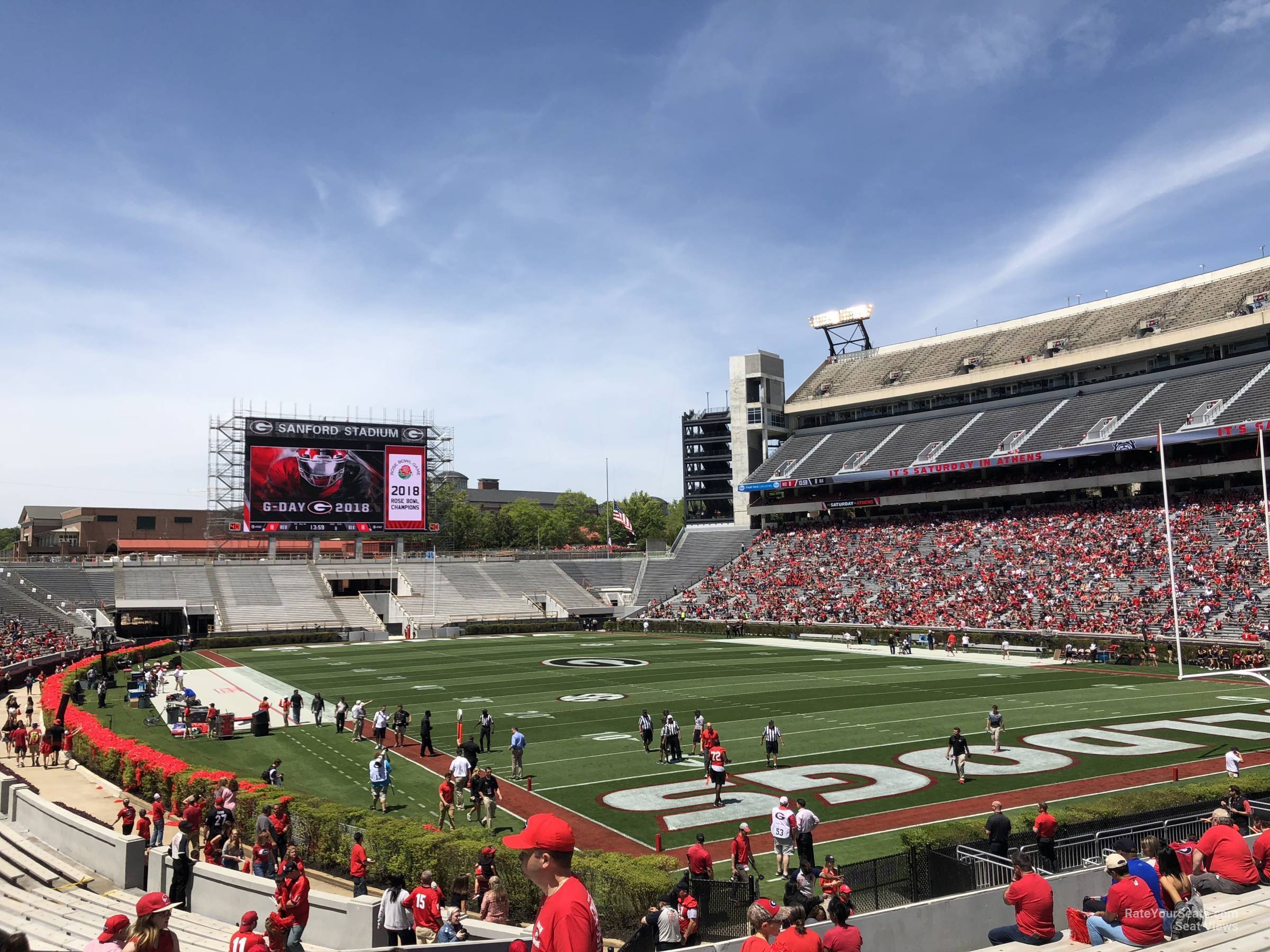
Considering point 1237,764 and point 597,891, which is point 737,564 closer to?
point 1237,764

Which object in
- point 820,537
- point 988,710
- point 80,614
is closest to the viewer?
point 988,710

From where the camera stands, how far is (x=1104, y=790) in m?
20.8

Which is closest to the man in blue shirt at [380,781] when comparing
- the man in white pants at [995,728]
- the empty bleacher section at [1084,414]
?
the man in white pants at [995,728]

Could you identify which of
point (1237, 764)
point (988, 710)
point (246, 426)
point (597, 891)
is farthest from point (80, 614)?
point (1237, 764)

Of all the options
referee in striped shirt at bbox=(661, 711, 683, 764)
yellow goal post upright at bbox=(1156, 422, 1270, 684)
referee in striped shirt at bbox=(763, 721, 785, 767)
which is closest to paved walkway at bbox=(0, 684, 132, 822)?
referee in striped shirt at bbox=(661, 711, 683, 764)

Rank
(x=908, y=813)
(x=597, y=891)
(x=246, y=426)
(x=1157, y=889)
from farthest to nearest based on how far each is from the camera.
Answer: (x=246, y=426) < (x=908, y=813) < (x=597, y=891) < (x=1157, y=889)

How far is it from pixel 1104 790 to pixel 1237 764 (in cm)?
283

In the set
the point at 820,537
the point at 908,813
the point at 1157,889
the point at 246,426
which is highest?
the point at 246,426

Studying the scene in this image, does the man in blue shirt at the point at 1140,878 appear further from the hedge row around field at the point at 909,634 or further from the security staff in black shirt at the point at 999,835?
the hedge row around field at the point at 909,634

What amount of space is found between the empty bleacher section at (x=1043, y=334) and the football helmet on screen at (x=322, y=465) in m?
43.0

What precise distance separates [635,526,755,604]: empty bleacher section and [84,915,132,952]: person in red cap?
7322 cm

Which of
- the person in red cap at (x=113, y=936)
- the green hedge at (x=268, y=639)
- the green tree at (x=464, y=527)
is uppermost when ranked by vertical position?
the green tree at (x=464, y=527)

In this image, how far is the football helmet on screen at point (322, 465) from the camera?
7356cm

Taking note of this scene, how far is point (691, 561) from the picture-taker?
86312 mm
